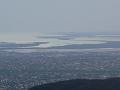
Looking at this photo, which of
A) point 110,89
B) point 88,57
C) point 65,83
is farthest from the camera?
point 88,57

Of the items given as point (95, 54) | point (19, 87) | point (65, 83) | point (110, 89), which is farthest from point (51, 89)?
point (95, 54)

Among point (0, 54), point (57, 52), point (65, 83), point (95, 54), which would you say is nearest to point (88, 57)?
point (95, 54)

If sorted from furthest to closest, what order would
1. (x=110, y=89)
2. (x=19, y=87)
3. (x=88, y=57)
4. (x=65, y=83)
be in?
(x=88, y=57) < (x=19, y=87) < (x=65, y=83) < (x=110, y=89)

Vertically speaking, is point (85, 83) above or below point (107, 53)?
above

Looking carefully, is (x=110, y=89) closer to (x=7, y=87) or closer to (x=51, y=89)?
(x=51, y=89)

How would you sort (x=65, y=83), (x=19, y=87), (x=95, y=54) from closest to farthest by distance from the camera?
1. (x=65, y=83)
2. (x=19, y=87)
3. (x=95, y=54)

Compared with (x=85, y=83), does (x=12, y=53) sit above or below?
below

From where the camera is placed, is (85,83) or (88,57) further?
(88,57)

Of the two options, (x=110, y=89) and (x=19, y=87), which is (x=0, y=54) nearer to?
(x=19, y=87)

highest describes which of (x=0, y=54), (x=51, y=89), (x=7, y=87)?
(x=51, y=89)
